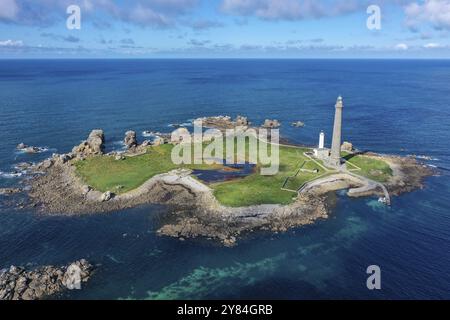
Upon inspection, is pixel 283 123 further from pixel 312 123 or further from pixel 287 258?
pixel 287 258

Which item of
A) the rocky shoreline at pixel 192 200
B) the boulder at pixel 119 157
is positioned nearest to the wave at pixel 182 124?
the boulder at pixel 119 157

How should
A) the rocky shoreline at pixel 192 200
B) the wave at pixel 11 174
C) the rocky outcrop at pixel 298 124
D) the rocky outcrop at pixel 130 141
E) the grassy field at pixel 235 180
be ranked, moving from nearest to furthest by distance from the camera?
the rocky shoreline at pixel 192 200
the grassy field at pixel 235 180
the wave at pixel 11 174
the rocky outcrop at pixel 130 141
the rocky outcrop at pixel 298 124

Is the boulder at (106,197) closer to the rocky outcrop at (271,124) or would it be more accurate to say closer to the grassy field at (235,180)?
the grassy field at (235,180)

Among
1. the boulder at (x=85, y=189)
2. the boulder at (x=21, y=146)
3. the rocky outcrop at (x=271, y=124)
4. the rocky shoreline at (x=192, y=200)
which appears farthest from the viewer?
the rocky outcrop at (x=271, y=124)

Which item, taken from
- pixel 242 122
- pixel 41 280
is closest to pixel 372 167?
pixel 242 122
